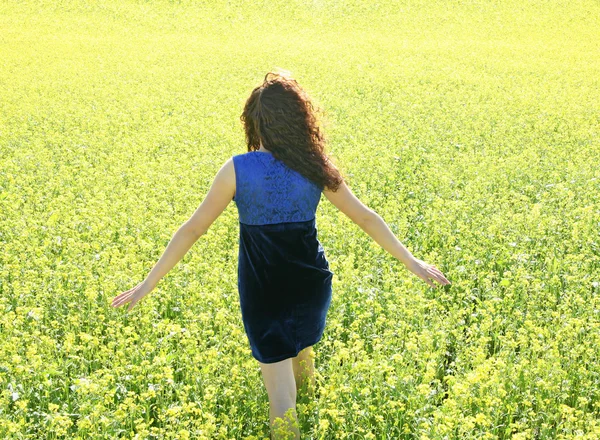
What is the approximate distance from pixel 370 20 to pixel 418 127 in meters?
25.9

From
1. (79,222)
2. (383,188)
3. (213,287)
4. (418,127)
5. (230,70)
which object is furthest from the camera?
(230,70)

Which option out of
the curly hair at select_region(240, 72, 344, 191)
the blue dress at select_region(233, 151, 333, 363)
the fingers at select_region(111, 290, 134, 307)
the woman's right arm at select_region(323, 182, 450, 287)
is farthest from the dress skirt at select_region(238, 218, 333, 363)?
the fingers at select_region(111, 290, 134, 307)

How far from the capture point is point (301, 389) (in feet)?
15.3

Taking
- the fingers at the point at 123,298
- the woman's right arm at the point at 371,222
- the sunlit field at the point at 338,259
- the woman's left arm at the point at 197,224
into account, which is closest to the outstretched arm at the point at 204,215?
the woman's left arm at the point at 197,224

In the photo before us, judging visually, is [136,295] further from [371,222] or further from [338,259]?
[338,259]

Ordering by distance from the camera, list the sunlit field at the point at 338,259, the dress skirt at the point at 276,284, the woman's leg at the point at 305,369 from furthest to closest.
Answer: the sunlit field at the point at 338,259, the woman's leg at the point at 305,369, the dress skirt at the point at 276,284

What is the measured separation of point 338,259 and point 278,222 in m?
3.47

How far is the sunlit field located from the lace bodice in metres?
0.38

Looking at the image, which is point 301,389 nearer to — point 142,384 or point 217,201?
point 142,384

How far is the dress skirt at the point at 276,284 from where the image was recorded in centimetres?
383

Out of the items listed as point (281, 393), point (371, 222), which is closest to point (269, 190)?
point (371, 222)

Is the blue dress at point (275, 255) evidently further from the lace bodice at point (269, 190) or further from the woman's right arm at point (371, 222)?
the woman's right arm at point (371, 222)

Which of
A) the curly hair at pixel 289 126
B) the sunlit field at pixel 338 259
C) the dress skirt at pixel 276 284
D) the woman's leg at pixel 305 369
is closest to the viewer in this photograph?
the curly hair at pixel 289 126

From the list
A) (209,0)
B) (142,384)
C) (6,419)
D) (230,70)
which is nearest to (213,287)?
(142,384)
